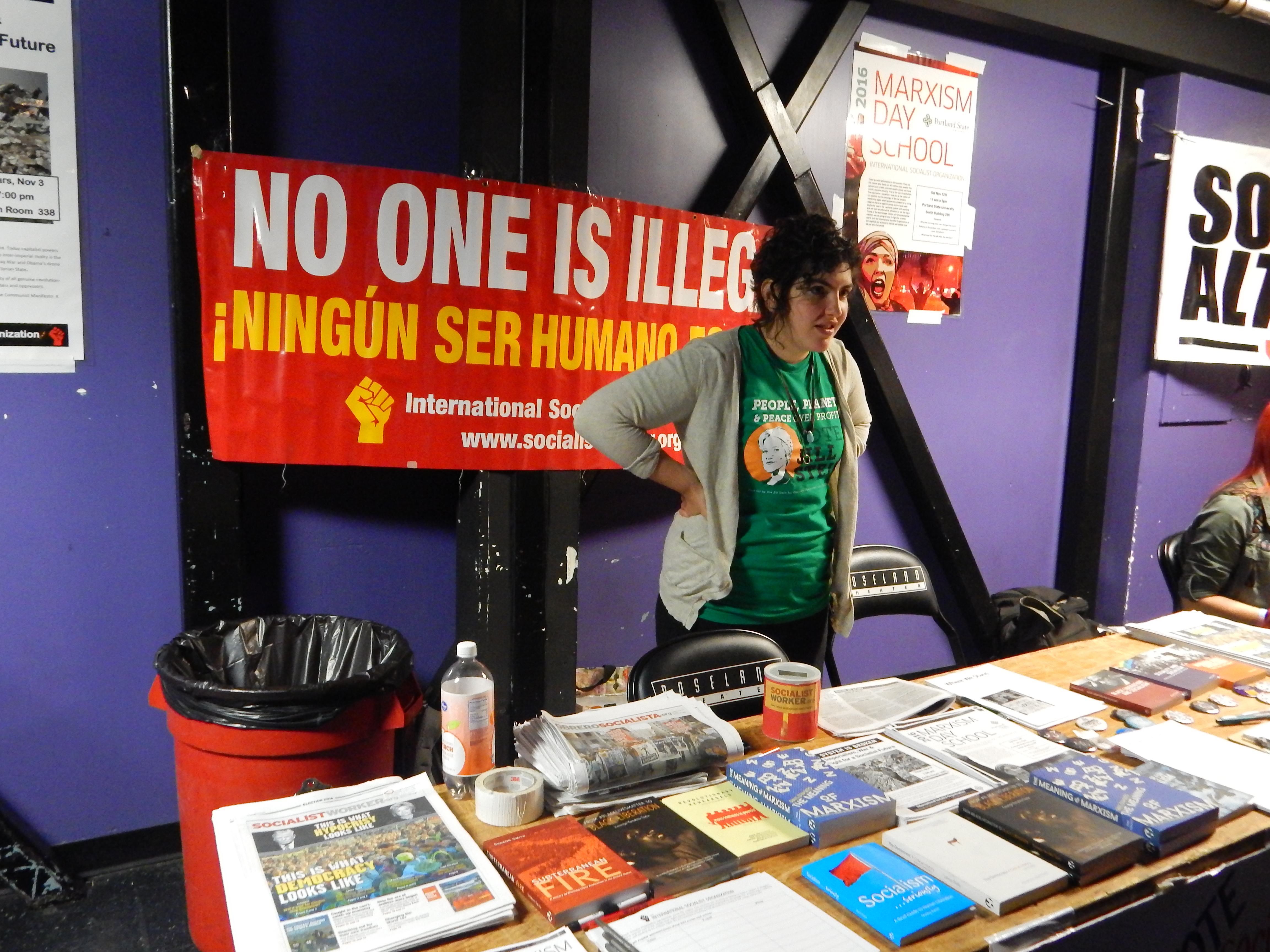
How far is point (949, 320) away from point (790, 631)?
1843 millimetres

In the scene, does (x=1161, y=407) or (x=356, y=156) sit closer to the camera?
(x=356, y=156)

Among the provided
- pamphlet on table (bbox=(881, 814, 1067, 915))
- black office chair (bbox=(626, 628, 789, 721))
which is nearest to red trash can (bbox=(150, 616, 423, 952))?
black office chair (bbox=(626, 628, 789, 721))

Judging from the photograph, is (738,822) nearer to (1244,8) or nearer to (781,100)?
(781,100)

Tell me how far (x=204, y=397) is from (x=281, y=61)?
2.85 feet

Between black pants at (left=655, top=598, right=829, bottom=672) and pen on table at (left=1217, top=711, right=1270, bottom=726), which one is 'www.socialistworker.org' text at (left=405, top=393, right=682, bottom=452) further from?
pen on table at (left=1217, top=711, right=1270, bottom=726)

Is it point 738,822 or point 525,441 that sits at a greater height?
point 525,441

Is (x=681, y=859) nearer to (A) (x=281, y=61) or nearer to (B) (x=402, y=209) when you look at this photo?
(B) (x=402, y=209)

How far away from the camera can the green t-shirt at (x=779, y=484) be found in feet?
6.64

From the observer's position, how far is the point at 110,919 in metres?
2.11

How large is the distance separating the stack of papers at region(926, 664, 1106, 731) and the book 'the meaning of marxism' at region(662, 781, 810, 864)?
2.00ft

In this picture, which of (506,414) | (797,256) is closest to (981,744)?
(797,256)

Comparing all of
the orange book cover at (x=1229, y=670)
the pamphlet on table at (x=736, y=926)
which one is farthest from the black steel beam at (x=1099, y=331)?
the pamphlet on table at (x=736, y=926)

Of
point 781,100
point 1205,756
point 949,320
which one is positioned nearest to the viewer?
point 1205,756

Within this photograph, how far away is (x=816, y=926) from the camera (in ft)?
3.21
